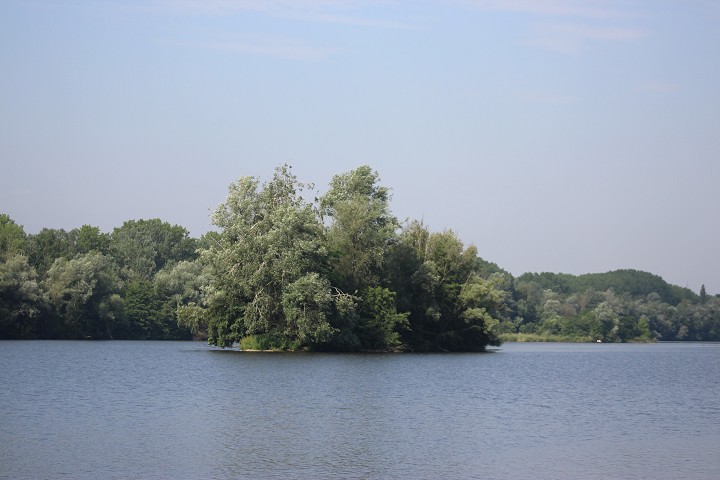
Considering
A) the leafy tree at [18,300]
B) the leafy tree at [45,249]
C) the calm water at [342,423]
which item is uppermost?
the leafy tree at [45,249]

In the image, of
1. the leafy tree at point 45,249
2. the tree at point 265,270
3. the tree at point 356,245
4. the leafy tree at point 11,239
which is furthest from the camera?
the leafy tree at point 45,249

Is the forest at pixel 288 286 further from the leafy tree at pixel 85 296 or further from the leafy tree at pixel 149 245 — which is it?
the leafy tree at pixel 149 245

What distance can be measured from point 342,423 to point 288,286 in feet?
122

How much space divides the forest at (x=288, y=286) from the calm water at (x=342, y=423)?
13271 millimetres

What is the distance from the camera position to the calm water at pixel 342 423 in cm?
2373

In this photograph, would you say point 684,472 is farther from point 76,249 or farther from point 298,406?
point 76,249

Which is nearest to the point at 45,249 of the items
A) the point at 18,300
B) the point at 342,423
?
the point at 18,300

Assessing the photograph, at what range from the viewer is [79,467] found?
2253 cm

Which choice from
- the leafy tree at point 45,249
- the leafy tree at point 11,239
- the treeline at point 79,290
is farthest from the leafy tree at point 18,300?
the leafy tree at point 45,249

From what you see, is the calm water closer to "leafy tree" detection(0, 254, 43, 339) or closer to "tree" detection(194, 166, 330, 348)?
"tree" detection(194, 166, 330, 348)

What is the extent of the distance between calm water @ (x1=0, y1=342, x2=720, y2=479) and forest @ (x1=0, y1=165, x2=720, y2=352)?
43.5ft

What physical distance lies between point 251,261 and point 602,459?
4780cm

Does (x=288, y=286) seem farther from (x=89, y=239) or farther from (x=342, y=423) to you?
(x=89, y=239)

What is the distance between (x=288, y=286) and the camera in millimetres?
69250
